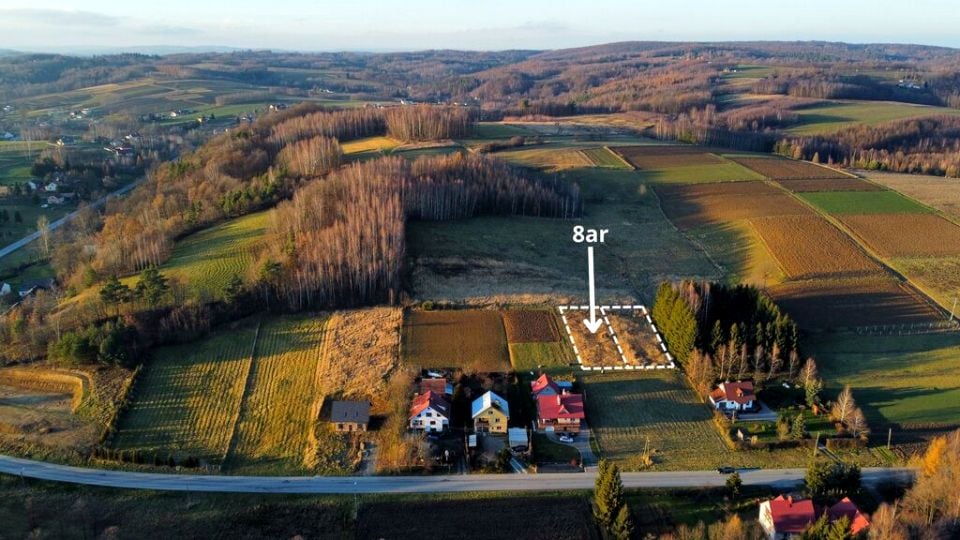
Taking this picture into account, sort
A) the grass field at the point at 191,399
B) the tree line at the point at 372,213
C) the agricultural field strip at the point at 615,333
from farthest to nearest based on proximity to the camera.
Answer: the tree line at the point at 372,213
the agricultural field strip at the point at 615,333
the grass field at the point at 191,399

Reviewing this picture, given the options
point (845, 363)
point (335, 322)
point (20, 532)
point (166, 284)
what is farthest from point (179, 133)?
point (845, 363)

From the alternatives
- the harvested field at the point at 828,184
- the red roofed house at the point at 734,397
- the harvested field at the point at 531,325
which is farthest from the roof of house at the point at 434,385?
the harvested field at the point at 828,184

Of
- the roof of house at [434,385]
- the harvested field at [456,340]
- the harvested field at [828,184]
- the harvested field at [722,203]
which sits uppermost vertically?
the harvested field at [828,184]

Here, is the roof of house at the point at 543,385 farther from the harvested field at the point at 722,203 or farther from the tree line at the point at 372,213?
the harvested field at the point at 722,203

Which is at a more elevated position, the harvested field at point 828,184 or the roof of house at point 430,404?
the harvested field at point 828,184

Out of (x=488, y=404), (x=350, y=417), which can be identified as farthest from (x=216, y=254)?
(x=488, y=404)

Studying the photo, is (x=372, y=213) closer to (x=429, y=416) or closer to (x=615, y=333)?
(x=615, y=333)

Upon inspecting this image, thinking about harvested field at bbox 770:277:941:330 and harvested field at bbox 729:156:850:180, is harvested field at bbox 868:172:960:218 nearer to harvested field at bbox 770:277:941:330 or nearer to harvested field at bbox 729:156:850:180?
harvested field at bbox 729:156:850:180

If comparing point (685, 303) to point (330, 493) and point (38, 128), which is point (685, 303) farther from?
point (38, 128)
